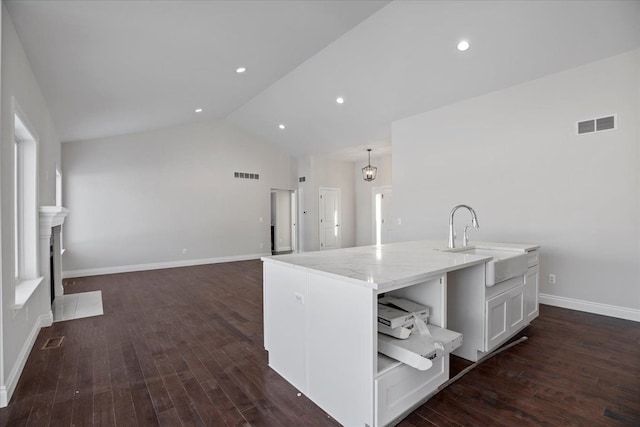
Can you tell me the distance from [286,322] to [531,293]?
8.33 ft

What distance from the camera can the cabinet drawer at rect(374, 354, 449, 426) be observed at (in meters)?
1.65

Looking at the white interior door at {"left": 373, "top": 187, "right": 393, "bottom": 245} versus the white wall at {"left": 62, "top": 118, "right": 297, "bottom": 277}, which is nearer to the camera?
the white wall at {"left": 62, "top": 118, "right": 297, "bottom": 277}

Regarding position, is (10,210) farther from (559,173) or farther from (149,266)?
(559,173)

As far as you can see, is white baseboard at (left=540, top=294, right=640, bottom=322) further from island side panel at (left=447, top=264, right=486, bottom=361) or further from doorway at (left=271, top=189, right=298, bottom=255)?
doorway at (left=271, top=189, right=298, bottom=255)

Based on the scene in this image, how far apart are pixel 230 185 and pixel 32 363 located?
5.75 m

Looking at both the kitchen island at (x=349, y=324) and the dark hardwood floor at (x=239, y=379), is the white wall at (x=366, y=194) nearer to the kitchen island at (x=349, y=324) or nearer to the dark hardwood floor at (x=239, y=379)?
the dark hardwood floor at (x=239, y=379)

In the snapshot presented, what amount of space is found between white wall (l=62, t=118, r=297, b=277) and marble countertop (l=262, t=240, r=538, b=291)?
18.3ft

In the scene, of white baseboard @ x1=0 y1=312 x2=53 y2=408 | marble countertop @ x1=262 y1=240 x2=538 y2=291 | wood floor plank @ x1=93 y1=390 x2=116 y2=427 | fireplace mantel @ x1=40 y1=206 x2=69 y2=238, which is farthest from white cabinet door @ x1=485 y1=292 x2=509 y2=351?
fireplace mantel @ x1=40 y1=206 x2=69 y2=238

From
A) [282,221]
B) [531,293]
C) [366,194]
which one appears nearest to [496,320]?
[531,293]

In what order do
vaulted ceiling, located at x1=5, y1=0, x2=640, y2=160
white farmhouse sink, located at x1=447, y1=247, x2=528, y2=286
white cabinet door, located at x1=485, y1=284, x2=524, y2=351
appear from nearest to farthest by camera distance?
1. white farmhouse sink, located at x1=447, y1=247, x2=528, y2=286
2. white cabinet door, located at x1=485, y1=284, x2=524, y2=351
3. vaulted ceiling, located at x1=5, y1=0, x2=640, y2=160

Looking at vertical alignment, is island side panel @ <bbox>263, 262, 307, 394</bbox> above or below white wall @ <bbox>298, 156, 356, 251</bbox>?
below

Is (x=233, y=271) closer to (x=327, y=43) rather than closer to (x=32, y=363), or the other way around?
(x=32, y=363)

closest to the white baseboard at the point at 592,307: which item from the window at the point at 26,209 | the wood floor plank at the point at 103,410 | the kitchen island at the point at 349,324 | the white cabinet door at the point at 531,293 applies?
the white cabinet door at the point at 531,293

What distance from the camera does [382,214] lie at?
8883mm
